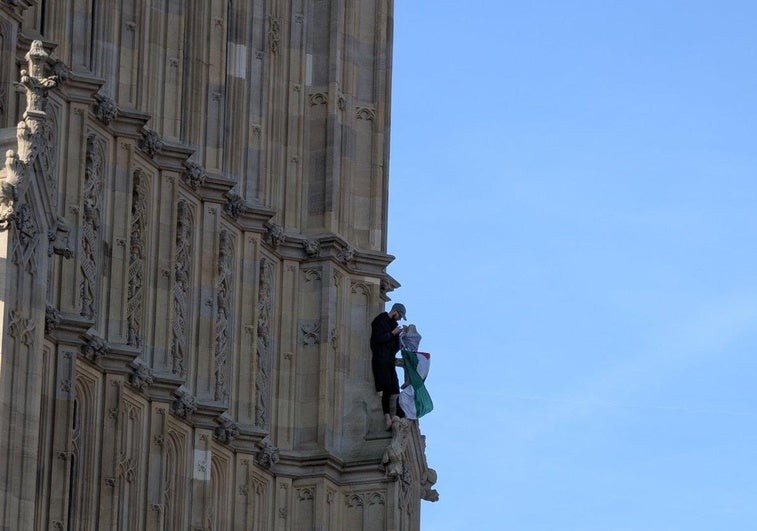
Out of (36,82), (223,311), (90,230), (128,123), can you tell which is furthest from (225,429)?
(36,82)

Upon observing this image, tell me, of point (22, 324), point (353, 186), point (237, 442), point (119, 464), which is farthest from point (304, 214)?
point (22, 324)

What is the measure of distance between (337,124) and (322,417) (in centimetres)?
439

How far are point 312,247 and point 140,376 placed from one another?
5.97 metres

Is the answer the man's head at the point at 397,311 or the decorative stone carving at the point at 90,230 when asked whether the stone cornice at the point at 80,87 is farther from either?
the man's head at the point at 397,311

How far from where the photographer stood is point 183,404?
40375mm

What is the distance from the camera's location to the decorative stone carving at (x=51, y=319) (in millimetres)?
36438

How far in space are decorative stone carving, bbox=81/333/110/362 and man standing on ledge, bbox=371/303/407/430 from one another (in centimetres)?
747

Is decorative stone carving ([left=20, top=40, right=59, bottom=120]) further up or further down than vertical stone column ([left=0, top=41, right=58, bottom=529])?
further up

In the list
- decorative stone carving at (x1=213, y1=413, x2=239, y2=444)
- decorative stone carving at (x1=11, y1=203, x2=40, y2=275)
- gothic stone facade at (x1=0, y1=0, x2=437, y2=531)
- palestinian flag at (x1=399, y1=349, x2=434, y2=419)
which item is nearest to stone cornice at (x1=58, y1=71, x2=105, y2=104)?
gothic stone facade at (x1=0, y1=0, x2=437, y2=531)

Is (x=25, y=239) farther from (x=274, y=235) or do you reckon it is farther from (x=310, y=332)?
(x=310, y=332)

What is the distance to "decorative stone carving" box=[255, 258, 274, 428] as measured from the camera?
4297cm

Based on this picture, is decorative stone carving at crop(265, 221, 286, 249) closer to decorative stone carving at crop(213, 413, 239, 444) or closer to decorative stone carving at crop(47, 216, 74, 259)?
decorative stone carving at crop(213, 413, 239, 444)

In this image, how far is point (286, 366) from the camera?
44000 mm

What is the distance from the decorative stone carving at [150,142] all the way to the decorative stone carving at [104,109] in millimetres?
918
